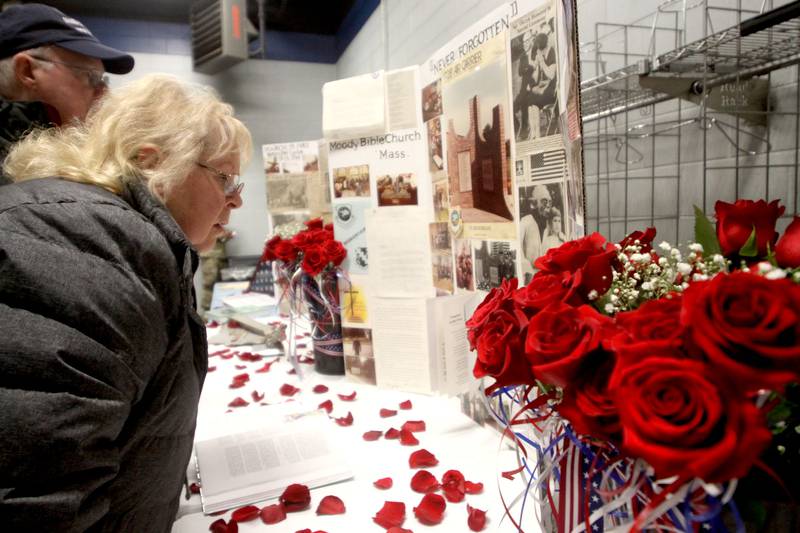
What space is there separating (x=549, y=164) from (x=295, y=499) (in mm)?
708

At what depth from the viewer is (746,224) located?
1.66 feet

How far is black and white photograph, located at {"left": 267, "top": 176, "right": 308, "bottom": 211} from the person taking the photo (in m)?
2.57

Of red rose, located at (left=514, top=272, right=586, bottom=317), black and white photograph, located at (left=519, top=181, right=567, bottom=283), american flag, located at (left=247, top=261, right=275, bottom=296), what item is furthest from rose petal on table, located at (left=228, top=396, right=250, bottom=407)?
american flag, located at (left=247, top=261, right=275, bottom=296)

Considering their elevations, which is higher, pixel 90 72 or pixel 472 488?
pixel 90 72

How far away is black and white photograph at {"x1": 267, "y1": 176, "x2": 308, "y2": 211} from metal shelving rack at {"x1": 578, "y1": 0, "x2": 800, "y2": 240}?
54.8 inches

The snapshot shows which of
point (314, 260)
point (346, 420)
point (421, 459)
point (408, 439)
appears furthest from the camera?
point (314, 260)

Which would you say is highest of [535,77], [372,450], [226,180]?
[535,77]

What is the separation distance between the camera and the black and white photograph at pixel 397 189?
52.9 inches

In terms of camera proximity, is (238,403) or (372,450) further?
(238,403)

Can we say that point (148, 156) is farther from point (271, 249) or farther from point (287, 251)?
point (271, 249)

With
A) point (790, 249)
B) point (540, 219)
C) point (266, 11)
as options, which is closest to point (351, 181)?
point (540, 219)

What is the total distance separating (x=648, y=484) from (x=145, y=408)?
26.3 inches

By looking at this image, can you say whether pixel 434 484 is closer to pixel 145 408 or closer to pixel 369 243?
pixel 145 408

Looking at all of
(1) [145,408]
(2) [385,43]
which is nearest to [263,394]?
(1) [145,408]
